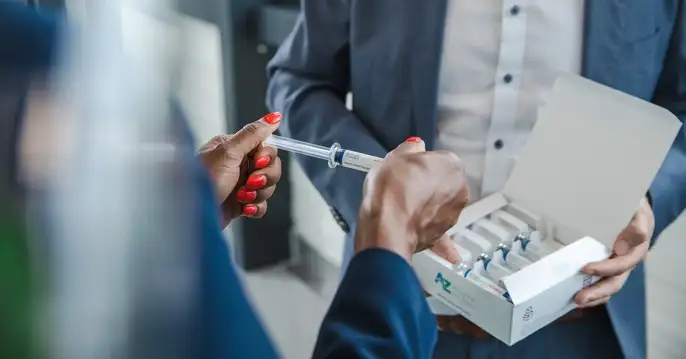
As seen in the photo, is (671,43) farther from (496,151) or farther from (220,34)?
(220,34)

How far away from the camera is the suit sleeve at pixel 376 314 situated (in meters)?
0.49

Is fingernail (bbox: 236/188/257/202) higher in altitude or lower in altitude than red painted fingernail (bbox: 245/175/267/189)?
lower

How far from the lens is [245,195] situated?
75 cm

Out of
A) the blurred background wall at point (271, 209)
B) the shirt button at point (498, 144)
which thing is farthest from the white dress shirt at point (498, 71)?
the blurred background wall at point (271, 209)

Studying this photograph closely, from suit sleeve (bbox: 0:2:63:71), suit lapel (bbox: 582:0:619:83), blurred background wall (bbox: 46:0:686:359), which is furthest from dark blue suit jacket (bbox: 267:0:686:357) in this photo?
blurred background wall (bbox: 46:0:686:359)

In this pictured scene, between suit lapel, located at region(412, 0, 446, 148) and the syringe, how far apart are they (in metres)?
0.20

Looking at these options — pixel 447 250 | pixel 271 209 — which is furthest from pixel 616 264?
pixel 271 209

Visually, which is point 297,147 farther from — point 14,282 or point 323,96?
point 14,282

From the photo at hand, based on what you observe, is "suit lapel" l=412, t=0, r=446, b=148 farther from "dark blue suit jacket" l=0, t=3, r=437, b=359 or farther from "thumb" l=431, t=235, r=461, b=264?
"dark blue suit jacket" l=0, t=3, r=437, b=359

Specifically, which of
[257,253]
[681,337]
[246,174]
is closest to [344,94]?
[246,174]

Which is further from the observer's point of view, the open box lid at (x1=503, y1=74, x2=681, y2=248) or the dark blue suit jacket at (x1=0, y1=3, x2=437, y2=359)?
the open box lid at (x1=503, y1=74, x2=681, y2=248)

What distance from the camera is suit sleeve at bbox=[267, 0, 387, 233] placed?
95 centimetres

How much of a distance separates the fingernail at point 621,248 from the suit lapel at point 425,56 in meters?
0.26

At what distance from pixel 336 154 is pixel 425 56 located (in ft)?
0.79
